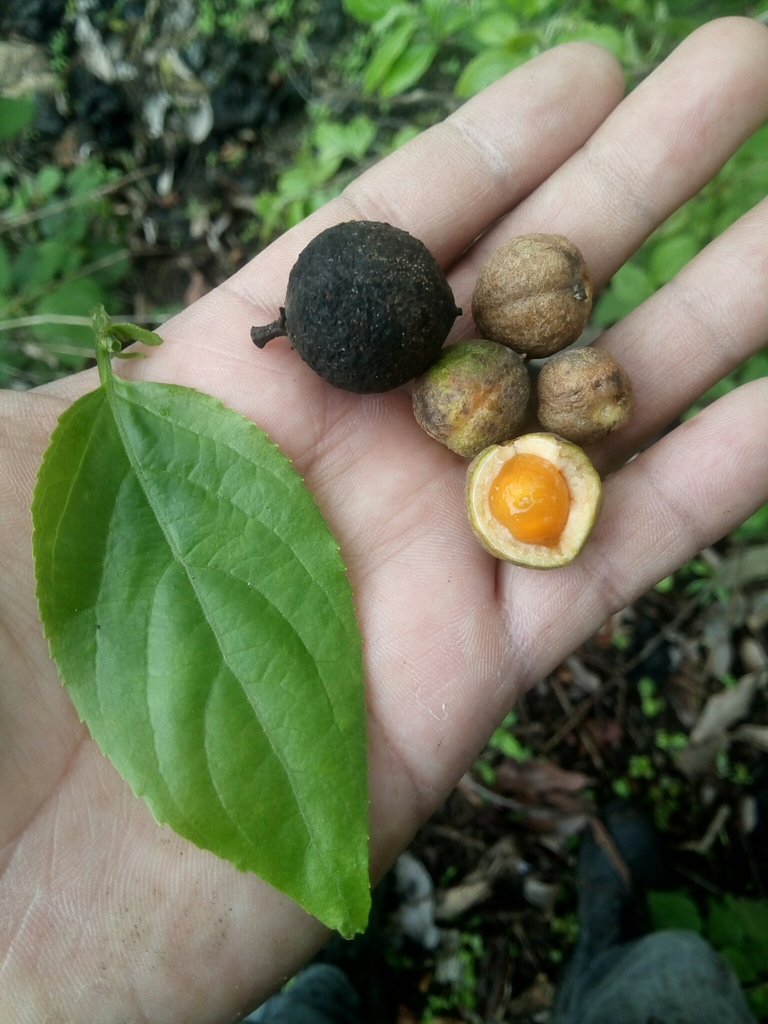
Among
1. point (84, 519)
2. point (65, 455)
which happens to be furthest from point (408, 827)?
point (65, 455)

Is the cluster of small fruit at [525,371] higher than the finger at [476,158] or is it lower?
lower

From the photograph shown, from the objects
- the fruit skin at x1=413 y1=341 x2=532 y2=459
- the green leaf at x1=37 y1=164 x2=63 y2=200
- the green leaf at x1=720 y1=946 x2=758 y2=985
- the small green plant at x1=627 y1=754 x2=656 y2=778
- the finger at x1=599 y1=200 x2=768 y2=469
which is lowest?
the green leaf at x1=720 y1=946 x2=758 y2=985

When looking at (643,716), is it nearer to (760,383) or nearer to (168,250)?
(760,383)

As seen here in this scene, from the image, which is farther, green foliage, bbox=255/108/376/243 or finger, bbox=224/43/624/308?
green foliage, bbox=255/108/376/243

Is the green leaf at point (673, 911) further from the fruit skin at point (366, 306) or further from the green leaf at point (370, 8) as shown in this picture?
the green leaf at point (370, 8)

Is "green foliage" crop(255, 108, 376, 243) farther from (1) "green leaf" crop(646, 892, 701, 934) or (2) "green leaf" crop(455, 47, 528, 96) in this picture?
(1) "green leaf" crop(646, 892, 701, 934)

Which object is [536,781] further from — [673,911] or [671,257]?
[671,257]

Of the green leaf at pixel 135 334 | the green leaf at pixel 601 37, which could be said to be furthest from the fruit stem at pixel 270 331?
the green leaf at pixel 601 37

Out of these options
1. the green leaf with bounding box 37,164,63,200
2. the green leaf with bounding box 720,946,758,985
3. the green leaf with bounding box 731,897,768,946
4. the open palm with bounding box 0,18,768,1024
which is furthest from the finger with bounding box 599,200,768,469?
the green leaf with bounding box 37,164,63,200
